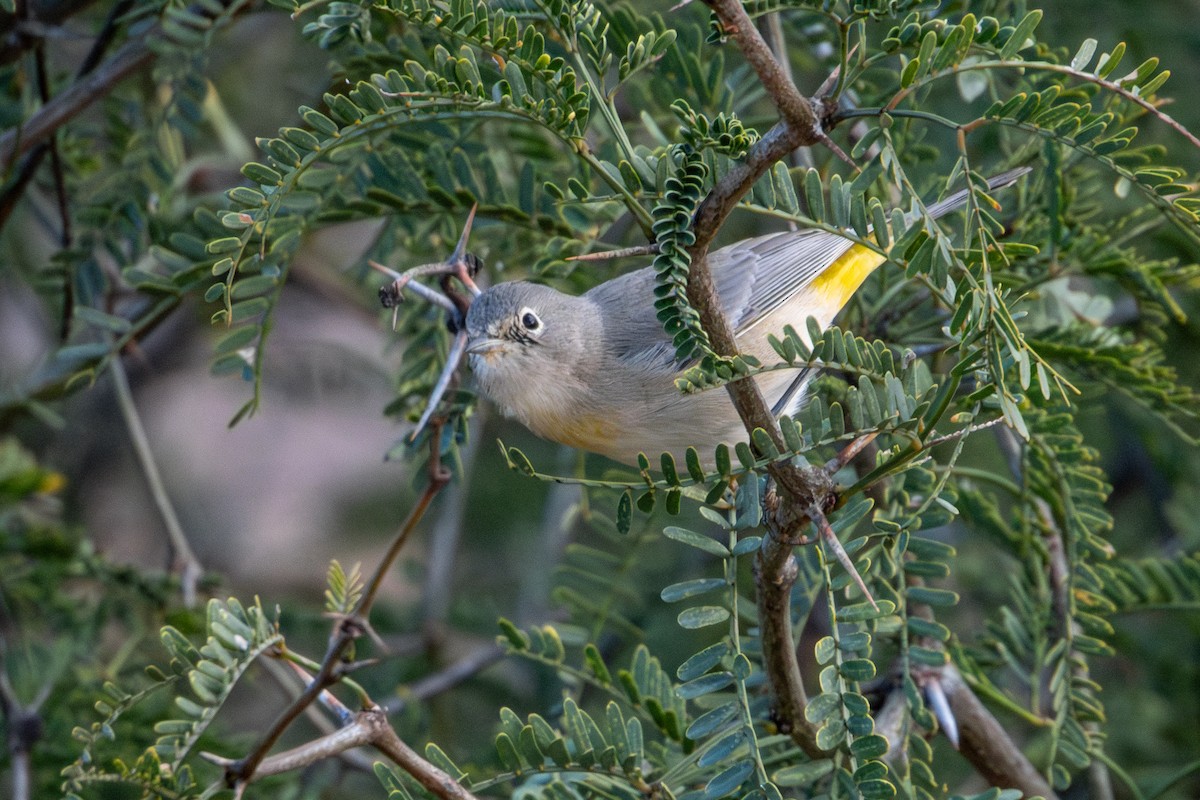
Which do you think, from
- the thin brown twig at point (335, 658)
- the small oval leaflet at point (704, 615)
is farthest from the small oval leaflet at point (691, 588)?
the thin brown twig at point (335, 658)

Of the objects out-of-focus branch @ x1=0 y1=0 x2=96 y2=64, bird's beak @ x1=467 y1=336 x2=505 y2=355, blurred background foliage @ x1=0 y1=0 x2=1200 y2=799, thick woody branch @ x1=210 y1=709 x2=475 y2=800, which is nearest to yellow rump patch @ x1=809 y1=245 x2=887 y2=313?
blurred background foliage @ x1=0 y1=0 x2=1200 y2=799

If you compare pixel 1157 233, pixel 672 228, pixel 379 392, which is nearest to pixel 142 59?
pixel 672 228

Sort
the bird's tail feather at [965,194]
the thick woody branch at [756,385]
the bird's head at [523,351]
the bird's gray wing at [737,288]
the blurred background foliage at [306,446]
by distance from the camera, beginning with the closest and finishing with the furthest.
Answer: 1. the thick woody branch at [756,385]
2. the bird's tail feather at [965,194]
3. the blurred background foliage at [306,446]
4. the bird's head at [523,351]
5. the bird's gray wing at [737,288]

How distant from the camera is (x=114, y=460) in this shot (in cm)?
555

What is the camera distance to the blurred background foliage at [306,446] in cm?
257

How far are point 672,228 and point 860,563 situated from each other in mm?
663

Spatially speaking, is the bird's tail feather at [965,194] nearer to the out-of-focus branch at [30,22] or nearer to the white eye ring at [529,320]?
the white eye ring at [529,320]

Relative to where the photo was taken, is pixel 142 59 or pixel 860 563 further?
pixel 142 59

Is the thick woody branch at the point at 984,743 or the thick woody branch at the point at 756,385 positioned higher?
the thick woody branch at the point at 756,385

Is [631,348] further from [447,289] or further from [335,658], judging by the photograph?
[335,658]

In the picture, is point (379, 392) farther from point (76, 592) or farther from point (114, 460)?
point (76, 592)

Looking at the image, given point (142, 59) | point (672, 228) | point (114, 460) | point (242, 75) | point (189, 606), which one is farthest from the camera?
point (114, 460)

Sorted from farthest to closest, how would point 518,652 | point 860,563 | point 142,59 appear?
point 142,59, point 518,652, point 860,563

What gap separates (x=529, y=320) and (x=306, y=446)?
399 centimetres
